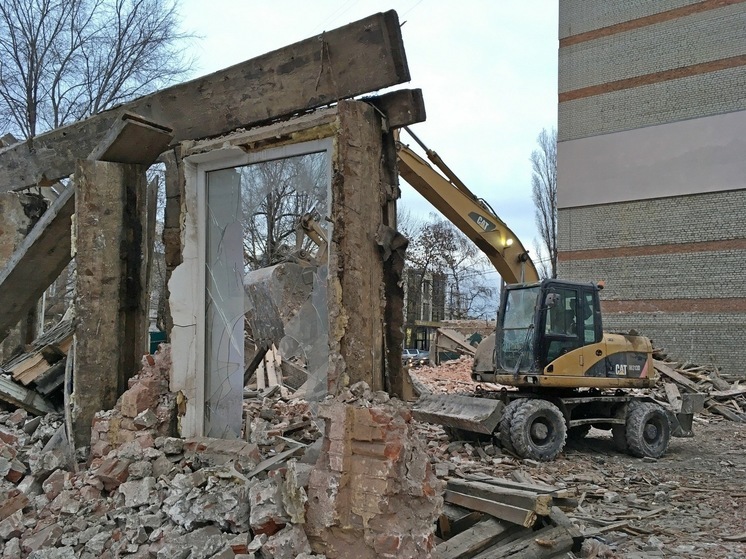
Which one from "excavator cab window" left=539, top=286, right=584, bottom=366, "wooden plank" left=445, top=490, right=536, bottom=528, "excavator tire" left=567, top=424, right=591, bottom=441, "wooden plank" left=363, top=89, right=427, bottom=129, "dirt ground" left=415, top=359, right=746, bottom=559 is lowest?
"dirt ground" left=415, top=359, right=746, bottom=559

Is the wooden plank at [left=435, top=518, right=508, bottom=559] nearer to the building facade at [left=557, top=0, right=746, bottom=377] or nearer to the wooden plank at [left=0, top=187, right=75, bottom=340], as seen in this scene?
the wooden plank at [left=0, top=187, right=75, bottom=340]

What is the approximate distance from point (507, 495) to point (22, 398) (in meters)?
4.38

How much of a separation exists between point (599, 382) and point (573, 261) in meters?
9.78

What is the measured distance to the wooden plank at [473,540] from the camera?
13.3ft

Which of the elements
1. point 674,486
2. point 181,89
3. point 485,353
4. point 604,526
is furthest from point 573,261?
point 181,89

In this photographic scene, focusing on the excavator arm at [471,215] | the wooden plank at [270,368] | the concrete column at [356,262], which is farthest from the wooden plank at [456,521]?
the excavator arm at [471,215]

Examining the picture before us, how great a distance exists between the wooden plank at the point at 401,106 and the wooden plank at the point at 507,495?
290cm

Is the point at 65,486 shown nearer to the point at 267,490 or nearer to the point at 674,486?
the point at 267,490

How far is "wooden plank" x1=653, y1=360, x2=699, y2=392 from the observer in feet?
46.2

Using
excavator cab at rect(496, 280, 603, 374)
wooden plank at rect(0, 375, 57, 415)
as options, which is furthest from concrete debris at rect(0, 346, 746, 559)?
excavator cab at rect(496, 280, 603, 374)

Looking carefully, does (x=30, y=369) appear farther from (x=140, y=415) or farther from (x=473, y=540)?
(x=473, y=540)

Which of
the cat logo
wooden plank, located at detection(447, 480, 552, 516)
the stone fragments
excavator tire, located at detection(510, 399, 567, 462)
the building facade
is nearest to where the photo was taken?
the stone fragments

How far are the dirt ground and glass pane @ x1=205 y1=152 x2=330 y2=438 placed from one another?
2776 mm

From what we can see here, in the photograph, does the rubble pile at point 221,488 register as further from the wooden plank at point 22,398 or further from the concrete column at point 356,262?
the wooden plank at point 22,398
